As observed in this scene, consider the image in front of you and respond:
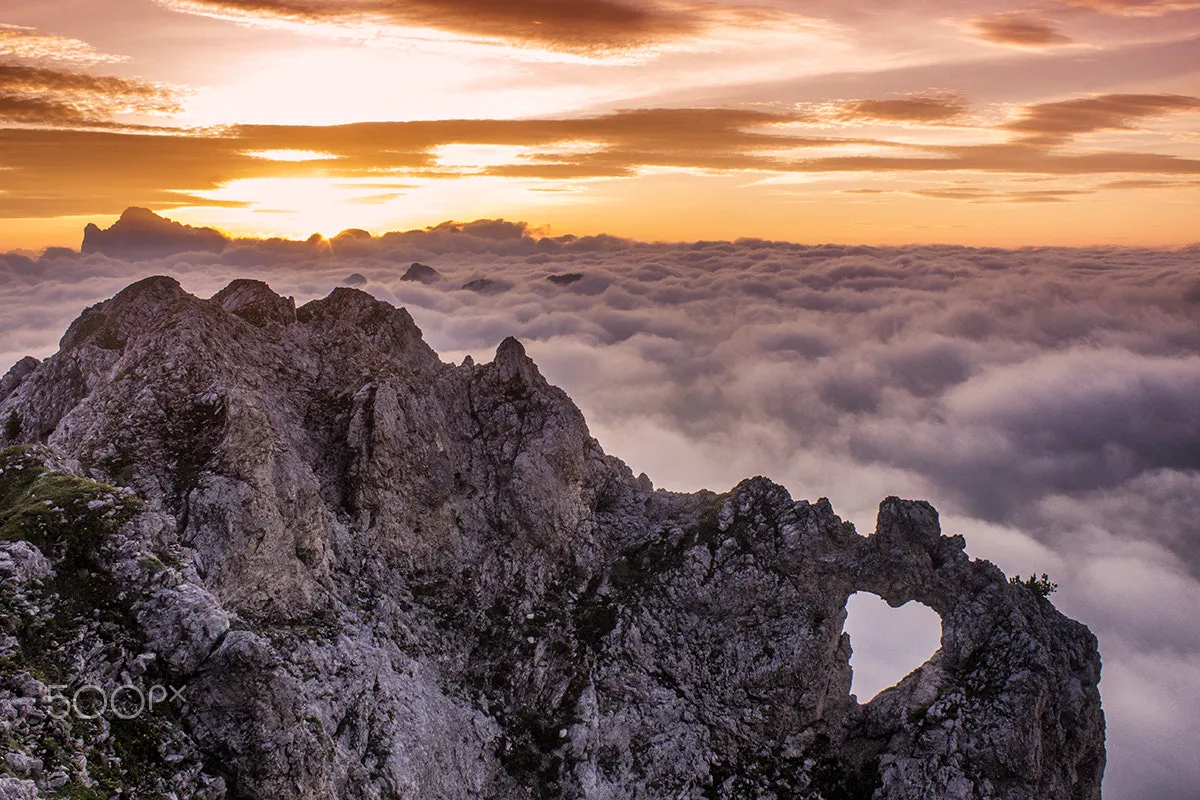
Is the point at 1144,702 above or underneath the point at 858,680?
underneath

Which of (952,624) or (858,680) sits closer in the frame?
(952,624)

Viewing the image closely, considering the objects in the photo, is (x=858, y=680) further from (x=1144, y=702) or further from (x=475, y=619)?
(x=475, y=619)

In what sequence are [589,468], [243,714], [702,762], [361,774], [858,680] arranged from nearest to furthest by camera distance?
1. [243,714]
2. [361,774]
3. [702,762]
4. [589,468]
5. [858,680]

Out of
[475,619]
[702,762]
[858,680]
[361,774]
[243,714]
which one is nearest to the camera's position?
[243,714]

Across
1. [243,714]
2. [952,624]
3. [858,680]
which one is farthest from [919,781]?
[858,680]

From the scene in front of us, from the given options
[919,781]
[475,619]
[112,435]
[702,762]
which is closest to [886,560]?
[919,781]

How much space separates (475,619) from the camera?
62188mm

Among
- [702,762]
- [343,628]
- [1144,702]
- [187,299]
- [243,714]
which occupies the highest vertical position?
[187,299]

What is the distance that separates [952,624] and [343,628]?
47.9 meters

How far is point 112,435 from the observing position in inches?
2083

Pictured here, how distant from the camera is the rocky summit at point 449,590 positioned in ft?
121

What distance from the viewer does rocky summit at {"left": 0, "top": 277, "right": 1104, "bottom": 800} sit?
37.0 meters

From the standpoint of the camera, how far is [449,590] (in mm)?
63312

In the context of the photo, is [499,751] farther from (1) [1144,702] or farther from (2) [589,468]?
(1) [1144,702]
